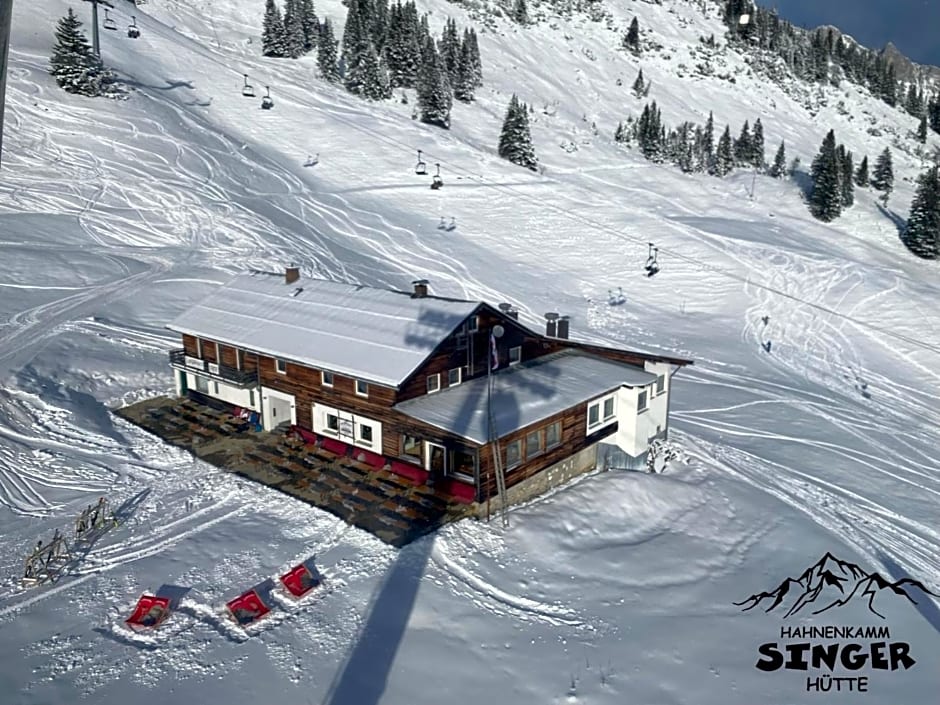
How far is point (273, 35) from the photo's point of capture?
283 ft

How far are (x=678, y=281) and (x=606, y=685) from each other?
36.5 m

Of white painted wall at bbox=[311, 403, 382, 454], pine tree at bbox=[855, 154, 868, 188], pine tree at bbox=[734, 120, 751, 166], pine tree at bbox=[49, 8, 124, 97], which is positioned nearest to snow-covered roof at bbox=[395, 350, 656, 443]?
white painted wall at bbox=[311, 403, 382, 454]

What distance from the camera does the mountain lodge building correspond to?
1923 cm

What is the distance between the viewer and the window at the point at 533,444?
19.6 metres

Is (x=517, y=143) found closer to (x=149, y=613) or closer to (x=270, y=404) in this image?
(x=270, y=404)

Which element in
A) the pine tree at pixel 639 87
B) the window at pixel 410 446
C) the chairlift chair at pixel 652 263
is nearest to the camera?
the window at pixel 410 446

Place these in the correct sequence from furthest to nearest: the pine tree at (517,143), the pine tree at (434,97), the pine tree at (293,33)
→ 1. the pine tree at (293,33)
2. the pine tree at (434,97)
3. the pine tree at (517,143)

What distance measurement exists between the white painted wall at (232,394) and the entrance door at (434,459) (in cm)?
706

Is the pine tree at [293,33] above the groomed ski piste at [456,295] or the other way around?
above

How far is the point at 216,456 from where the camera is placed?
2112cm

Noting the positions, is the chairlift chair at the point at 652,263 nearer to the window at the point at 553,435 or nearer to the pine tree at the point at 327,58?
the window at the point at 553,435

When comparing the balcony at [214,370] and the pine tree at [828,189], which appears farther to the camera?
the pine tree at [828,189]

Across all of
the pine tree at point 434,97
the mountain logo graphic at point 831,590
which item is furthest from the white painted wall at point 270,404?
the pine tree at point 434,97

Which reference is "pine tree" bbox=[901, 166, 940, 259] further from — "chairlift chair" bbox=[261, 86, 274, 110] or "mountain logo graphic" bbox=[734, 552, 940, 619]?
"chairlift chair" bbox=[261, 86, 274, 110]
